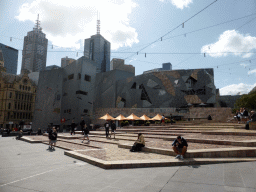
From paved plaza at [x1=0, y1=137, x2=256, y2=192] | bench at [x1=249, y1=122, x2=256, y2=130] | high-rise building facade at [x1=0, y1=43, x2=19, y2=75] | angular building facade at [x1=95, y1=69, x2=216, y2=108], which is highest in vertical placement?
high-rise building facade at [x1=0, y1=43, x2=19, y2=75]

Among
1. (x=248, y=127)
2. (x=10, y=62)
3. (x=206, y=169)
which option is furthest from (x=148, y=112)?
(x=10, y=62)

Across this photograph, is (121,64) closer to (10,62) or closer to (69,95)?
(10,62)

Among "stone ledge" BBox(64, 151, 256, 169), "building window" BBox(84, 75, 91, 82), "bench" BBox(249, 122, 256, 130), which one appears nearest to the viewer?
"stone ledge" BBox(64, 151, 256, 169)

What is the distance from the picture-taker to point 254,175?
210 inches

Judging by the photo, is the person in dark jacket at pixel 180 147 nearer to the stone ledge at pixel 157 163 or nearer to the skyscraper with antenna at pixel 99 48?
the stone ledge at pixel 157 163

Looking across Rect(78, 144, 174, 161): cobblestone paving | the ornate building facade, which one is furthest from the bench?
the ornate building facade

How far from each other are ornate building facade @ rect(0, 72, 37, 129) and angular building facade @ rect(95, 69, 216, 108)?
1186 inches

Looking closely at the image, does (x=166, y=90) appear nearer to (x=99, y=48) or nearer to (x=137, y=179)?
(x=137, y=179)

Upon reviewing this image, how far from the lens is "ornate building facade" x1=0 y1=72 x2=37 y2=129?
195ft

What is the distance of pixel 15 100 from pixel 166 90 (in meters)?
50.0

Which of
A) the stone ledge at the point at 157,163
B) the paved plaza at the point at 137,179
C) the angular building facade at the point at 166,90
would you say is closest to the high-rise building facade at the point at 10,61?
the angular building facade at the point at 166,90

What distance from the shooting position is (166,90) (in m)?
48.3

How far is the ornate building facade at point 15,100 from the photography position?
5958 centimetres

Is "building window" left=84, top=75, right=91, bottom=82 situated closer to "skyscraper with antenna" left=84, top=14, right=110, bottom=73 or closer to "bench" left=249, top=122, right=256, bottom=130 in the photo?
"bench" left=249, top=122, right=256, bottom=130
